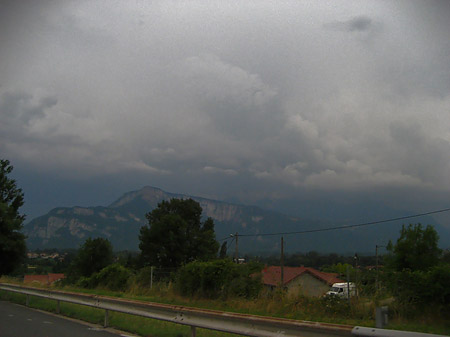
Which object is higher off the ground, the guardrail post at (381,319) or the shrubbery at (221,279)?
the guardrail post at (381,319)

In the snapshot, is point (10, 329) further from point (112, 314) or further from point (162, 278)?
point (162, 278)

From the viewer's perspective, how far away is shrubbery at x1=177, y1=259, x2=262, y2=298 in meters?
14.1

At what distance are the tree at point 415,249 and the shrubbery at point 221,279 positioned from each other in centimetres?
435

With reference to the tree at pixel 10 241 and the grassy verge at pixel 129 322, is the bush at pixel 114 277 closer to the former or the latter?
the grassy verge at pixel 129 322

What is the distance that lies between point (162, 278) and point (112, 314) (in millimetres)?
7204

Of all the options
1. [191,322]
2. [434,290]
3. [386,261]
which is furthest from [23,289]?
[434,290]

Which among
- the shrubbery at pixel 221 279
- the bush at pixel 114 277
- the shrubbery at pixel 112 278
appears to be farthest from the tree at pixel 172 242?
the shrubbery at pixel 221 279

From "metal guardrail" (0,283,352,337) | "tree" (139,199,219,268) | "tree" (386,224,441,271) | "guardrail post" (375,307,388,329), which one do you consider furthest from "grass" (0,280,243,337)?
"tree" (139,199,219,268)

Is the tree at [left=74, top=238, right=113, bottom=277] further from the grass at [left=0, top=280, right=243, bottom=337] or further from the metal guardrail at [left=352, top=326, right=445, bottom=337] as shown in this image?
the metal guardrail at [left=352, top=326, right=445, bottom=337]

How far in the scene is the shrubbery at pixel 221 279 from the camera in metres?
14.1

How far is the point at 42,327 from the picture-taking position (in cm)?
1033

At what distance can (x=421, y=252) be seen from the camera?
42.3 ft

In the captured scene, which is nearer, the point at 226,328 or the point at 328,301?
the point at 226,328

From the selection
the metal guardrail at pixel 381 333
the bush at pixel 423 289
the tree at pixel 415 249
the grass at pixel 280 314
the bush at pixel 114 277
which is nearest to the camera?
the metal guardrail at pixel 381 333
